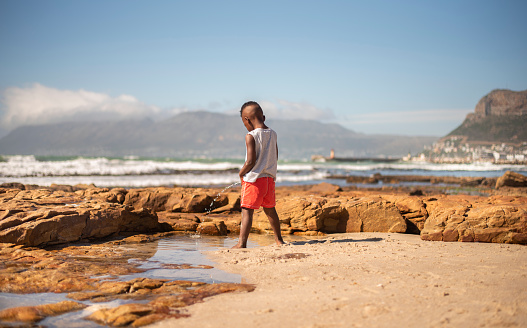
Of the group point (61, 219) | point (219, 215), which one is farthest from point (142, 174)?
point (61, 219)

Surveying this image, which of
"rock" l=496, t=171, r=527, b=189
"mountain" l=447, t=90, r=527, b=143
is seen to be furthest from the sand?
"mountain" l=447, t=90, r=527, b=143

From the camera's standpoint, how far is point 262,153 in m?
5.36

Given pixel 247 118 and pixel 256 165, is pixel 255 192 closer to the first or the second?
pixel 256 165

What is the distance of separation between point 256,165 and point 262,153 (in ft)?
0.59

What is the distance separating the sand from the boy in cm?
63

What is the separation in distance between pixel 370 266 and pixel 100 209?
14.1 feet

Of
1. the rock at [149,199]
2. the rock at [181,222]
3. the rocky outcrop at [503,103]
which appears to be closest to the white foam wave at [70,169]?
the rock at [149,199]

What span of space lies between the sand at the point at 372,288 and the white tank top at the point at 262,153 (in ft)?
3.26

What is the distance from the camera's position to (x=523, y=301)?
112 inches

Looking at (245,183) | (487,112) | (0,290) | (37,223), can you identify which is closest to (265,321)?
(0,290)

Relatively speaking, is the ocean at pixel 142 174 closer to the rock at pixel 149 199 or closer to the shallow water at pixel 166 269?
the rock at pixel 149 199

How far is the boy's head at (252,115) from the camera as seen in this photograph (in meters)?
5.41

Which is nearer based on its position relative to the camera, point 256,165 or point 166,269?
point 166,269

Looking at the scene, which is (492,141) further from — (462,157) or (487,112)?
(487,112)
